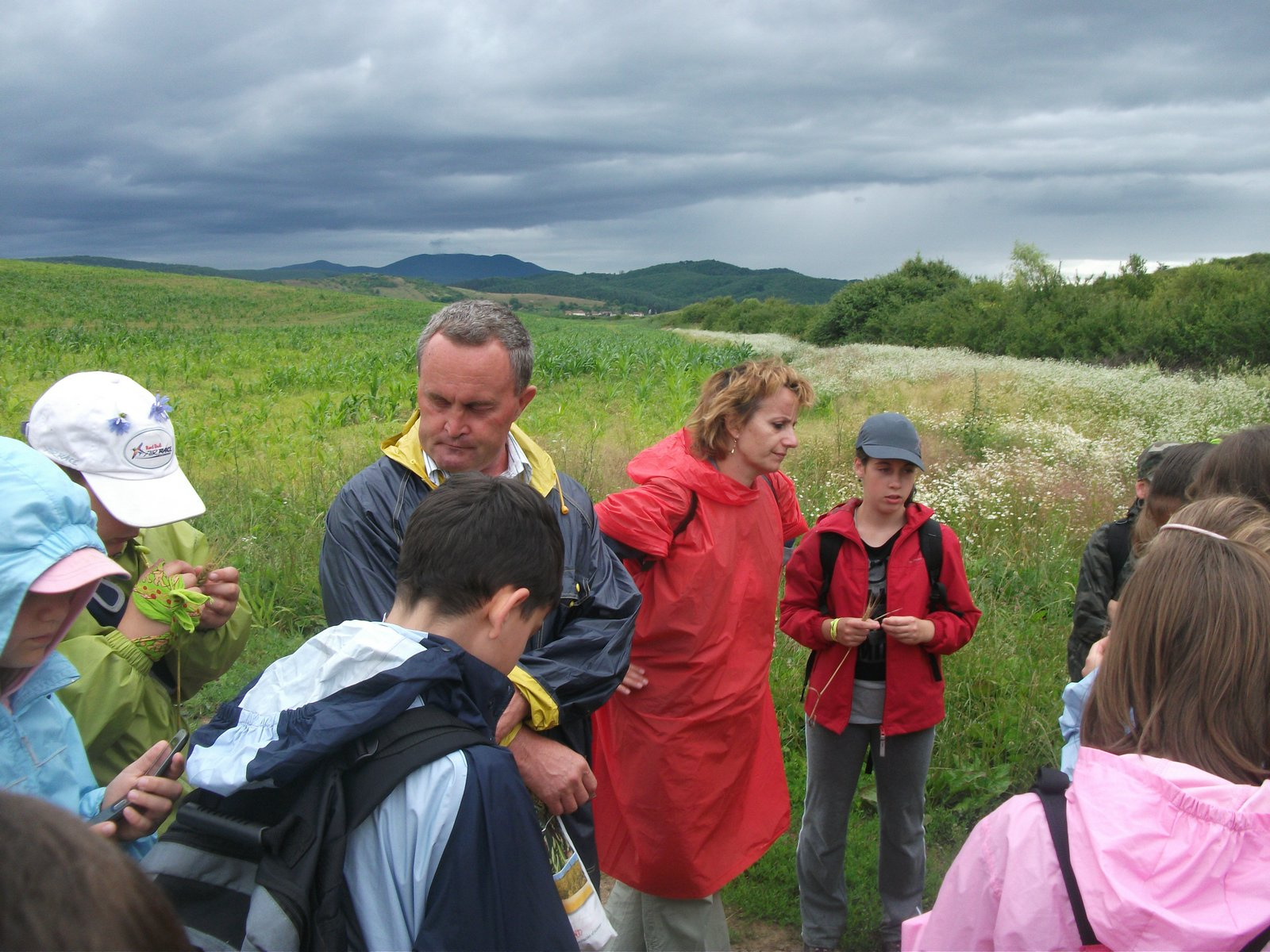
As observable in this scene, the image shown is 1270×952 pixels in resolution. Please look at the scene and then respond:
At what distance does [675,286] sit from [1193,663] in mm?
191496

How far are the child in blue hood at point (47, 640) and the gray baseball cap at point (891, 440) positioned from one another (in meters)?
2.53

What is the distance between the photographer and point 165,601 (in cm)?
209

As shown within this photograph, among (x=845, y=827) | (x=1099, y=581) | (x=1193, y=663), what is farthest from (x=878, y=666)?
(x=1193, y=663)

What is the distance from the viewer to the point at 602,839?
124 inches

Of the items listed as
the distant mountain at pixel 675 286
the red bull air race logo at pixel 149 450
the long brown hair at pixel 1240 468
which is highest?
the distant mountain at pixel 675 286

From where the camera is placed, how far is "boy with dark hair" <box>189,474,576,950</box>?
138 cm

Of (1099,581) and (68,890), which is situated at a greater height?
(68,890)

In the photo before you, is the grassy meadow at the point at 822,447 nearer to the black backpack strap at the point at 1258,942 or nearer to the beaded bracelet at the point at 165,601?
the black backpack strap at the point at 1258,942

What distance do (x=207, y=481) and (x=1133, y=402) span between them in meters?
12.5

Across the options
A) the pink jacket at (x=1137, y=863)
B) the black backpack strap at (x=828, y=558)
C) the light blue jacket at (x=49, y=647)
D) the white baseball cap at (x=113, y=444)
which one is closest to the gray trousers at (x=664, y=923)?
the black backpack strap at (x=828, y=558)

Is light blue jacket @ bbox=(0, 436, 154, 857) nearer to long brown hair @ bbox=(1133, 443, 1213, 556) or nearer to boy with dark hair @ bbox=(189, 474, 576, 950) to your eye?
boy with dark hair @ bbox=(189, 474, 576, 950)

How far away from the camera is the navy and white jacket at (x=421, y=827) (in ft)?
4.52

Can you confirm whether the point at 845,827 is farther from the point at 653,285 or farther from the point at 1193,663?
the point at 653,285

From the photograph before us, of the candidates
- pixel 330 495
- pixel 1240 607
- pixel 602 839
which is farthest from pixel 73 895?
pixel 330 495
